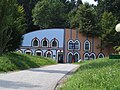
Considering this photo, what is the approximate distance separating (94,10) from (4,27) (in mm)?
52355

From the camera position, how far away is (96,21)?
245 ft

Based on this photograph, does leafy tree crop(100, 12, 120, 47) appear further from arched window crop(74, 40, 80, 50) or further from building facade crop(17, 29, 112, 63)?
arched window crop(74, 40, 80, 50)

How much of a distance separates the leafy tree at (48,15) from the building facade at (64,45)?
33.5 feet

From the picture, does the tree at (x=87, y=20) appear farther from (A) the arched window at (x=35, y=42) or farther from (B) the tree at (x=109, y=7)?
(A) the arched window at (x=35, y=42)

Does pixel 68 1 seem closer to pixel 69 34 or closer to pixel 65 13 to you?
pixel 65 13

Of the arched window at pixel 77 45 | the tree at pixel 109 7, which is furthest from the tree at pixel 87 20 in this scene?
the arched window at pixel 77 45

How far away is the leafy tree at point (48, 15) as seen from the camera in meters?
84.7

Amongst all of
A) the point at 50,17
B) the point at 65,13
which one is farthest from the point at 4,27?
the point at 65,13

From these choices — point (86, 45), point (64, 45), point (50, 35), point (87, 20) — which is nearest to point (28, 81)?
point (87, 20)

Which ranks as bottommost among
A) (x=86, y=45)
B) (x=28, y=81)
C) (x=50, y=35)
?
(x=28, y=81)

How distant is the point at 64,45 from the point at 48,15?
13.0 meters

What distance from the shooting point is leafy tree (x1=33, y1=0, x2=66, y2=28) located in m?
84.7

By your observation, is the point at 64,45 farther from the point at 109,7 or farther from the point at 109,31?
the point at 109,7

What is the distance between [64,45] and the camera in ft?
245
